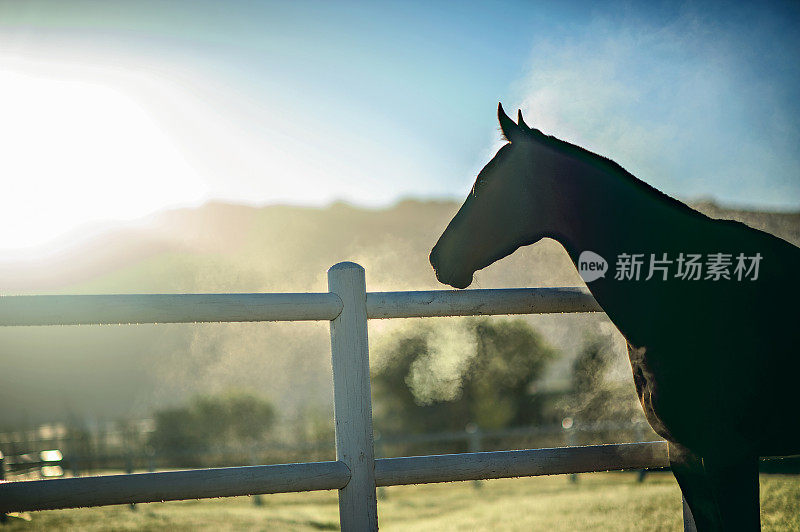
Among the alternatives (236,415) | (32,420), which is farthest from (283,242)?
(236,415)

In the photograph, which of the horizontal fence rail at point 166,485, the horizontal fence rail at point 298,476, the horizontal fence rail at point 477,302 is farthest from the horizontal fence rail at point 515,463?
the horizontal fence rail at point 477,302

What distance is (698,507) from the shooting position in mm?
2363

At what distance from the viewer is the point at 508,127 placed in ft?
8.87

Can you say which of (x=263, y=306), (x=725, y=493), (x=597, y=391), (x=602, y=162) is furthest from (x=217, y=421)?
(x=725, y=493)

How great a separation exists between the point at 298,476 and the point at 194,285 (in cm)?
7009

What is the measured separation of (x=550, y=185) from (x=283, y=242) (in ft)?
285

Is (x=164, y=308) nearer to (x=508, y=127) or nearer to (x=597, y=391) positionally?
(x=508, y=127)

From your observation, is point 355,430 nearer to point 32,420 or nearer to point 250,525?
point 250,525

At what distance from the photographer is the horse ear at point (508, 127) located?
2688mm

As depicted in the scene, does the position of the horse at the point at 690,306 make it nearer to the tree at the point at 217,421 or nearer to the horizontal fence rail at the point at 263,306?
the horizontal fence rail at the point at 263,306

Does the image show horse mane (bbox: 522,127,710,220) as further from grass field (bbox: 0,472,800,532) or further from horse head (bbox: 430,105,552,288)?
grass field (bbox: 0,472,800,532)

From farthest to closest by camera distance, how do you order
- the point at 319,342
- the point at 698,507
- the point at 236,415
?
1. the point at 319,342
2. the point at 236,415
3. the point at 698,507

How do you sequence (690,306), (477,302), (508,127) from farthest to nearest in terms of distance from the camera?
1. (477,302)
2. (508,127)
3. (690,306)

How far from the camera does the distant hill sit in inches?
2437
